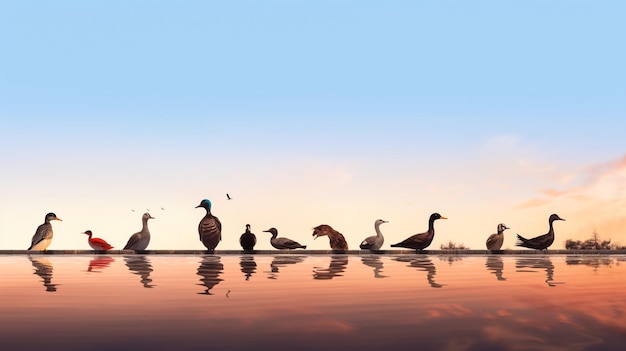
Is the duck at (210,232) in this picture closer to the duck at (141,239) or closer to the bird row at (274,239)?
the bird row at (274,239)

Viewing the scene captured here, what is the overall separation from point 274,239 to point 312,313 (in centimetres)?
1729

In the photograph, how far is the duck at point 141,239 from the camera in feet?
77.6

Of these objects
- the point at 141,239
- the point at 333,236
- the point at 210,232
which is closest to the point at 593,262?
the point at 333,236

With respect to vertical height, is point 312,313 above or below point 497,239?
below

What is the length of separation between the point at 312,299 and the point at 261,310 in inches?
51.1

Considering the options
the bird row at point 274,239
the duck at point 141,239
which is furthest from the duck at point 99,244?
the duck at point 141,239

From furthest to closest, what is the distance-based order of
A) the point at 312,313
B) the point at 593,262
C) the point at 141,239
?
the point at 141,239 → the point at 593,262 → the point at 312,313

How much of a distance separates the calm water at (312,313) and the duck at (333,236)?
11.9m

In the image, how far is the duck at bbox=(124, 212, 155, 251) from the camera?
23641 mm

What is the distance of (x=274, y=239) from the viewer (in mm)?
24812

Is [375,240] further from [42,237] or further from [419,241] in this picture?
A: [42,237]

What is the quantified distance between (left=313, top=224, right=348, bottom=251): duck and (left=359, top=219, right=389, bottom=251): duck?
2.30 ft

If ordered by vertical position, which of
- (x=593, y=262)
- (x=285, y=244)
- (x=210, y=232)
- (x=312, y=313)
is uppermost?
(x=210, y=232)

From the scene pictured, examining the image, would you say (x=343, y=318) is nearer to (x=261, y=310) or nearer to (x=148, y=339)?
(x=261, y=310)
